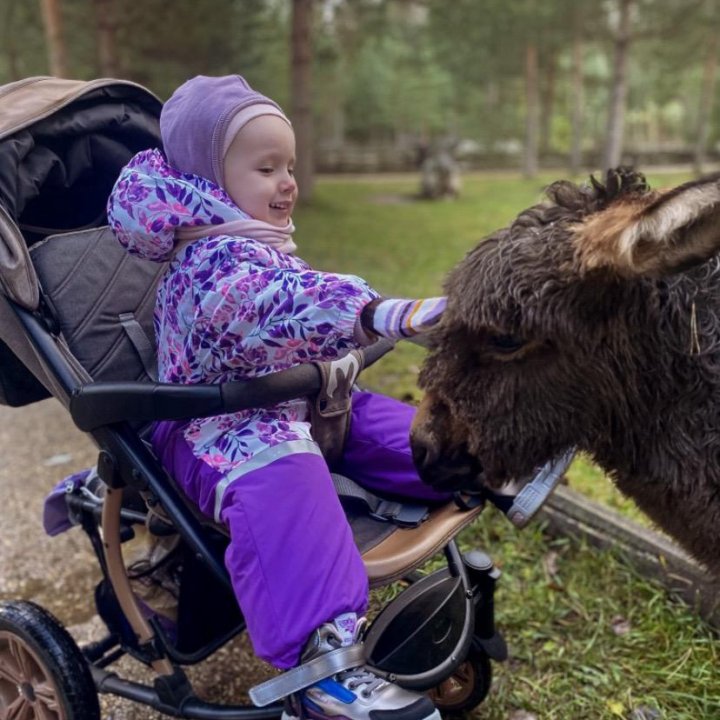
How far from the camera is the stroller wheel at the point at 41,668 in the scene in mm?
2303

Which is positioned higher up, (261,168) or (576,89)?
(261,168)

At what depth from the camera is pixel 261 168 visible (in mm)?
2211

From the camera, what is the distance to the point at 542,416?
1840mm

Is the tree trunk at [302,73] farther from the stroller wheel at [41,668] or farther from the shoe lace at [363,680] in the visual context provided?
the shoe lace at [363,680]

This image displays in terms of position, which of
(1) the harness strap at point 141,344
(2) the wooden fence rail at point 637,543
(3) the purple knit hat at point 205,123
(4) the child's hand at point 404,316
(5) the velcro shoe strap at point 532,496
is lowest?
(2) the wooden fence rail at point 637,543

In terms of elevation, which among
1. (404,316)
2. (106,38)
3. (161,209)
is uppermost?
(106,38)

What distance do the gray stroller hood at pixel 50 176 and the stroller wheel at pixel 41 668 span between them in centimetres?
70

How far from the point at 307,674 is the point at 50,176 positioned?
177 centimetres

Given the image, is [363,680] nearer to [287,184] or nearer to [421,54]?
[287,184]

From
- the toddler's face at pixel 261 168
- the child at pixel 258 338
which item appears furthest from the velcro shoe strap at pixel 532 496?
the toddler's face at pixel 261 168

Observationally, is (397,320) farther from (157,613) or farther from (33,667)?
(33,667)

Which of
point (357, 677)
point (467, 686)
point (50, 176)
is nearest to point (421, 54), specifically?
point (50, 176)

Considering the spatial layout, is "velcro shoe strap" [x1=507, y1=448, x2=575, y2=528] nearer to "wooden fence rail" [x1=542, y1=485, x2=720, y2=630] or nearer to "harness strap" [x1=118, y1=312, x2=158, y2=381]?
"wooden fence rail" [x1=542, y1=485, x2=720, y2=630]

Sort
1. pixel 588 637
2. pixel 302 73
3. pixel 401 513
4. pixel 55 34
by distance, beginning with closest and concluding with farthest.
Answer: pixel 401 513 < pixel 588 637 < pixel 55 34 < pixel 302 73
